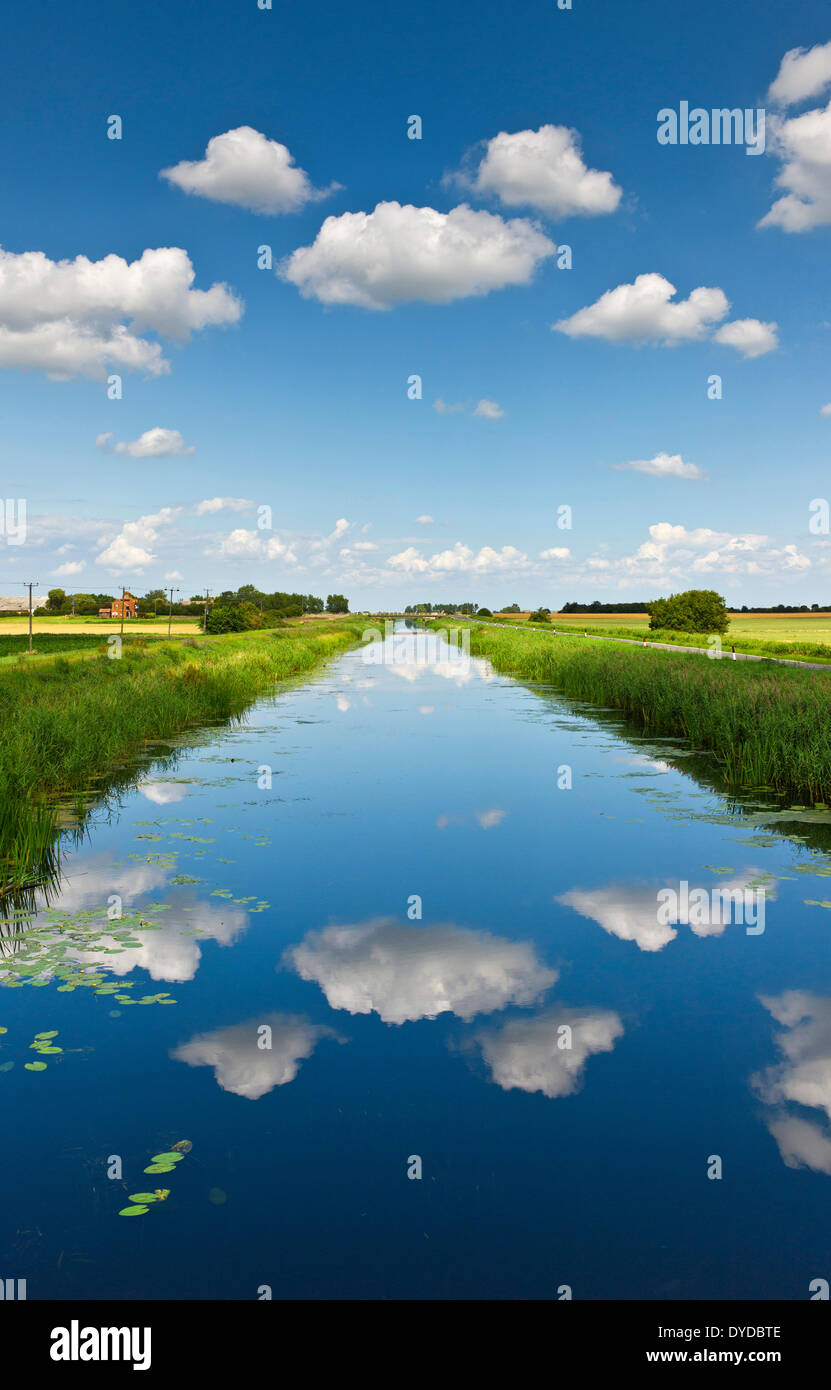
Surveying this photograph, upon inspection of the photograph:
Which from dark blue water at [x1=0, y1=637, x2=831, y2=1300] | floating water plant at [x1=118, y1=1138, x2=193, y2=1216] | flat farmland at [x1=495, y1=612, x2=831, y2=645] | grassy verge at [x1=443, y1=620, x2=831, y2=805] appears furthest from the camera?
flat farmland at [x1=495, y1=612, x2=831, y2=645]

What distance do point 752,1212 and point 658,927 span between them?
14.3 feet

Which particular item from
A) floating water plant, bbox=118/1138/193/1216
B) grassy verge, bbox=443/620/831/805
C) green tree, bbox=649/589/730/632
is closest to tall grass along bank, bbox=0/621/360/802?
floating water plant, bbox=118/1138/193/1216

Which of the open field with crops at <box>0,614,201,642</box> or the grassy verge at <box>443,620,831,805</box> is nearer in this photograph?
the grassy verge at <box>443,620,831,805</box>

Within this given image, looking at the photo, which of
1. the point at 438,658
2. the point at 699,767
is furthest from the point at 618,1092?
the point at 438,658

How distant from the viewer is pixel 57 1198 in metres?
4.32

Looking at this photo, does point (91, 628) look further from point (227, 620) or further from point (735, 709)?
point (735, 709)

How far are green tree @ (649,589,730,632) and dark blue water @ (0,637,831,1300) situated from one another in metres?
71.1

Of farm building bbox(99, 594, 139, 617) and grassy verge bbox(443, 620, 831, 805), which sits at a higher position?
farm building bbox(99, 594, 139, 617)

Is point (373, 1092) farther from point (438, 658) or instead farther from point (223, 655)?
point (438, 658)

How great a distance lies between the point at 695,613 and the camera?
8025cm

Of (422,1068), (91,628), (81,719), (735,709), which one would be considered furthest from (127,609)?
(422,1068)

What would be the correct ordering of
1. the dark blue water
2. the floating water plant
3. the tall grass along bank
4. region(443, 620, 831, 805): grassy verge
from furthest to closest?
region(443, 620, 831, 805): grassy verge < the tall grass along bank < the floating water plant < the dark blue water

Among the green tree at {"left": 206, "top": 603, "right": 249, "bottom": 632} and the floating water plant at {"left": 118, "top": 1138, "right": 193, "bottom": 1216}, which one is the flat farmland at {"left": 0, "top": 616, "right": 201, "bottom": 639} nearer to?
the green tree at {"left": 206, "top": 603, "right": 249, "bottom": 632}

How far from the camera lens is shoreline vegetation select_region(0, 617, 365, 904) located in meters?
10.2
